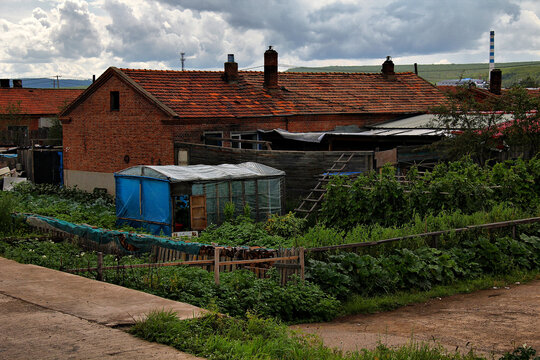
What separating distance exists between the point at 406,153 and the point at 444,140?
57.5 inches

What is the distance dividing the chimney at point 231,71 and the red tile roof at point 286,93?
0.25 metres

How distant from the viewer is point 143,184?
20.6 metres

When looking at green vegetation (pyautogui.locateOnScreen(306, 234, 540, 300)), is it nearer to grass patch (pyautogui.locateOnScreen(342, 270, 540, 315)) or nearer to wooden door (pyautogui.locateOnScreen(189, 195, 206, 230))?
grass patch (pyautogui.locateOnScreen(342, 270, 540, 315))

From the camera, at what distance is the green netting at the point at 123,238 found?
14.0 meters

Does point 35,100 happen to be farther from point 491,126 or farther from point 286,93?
point 491,126

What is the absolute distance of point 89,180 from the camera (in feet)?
95.6

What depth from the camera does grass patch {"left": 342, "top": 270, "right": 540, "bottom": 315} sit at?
1240cm

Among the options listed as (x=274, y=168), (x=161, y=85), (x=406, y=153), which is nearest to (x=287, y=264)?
(x=274, y=168)

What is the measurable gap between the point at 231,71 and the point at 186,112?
18.1 ft

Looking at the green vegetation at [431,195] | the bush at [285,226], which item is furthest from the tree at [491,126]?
the bush at [285,226]

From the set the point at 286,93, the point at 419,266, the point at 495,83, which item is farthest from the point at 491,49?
the point at 419,266

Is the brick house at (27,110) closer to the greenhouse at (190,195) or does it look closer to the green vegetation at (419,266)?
the greenhouse at (190,195)

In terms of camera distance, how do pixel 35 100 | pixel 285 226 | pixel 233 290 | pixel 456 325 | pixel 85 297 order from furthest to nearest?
pixel 35 100 < pixel 285 226 < pixel 233 290 < pixel 456 325 < pixel 85 297

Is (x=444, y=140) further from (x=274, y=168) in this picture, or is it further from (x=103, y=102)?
Answer: (x=103, y=102)
